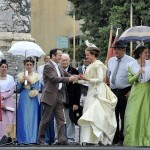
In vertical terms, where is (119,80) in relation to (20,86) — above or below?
above

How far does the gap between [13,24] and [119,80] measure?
491 centimetres

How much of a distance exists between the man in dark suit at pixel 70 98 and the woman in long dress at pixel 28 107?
54 cm

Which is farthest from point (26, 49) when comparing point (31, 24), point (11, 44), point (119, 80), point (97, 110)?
point (31, 24)

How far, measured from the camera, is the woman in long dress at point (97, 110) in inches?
389

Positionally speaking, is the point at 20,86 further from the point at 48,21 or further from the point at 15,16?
the point at 48,21

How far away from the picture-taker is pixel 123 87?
33.9 feet


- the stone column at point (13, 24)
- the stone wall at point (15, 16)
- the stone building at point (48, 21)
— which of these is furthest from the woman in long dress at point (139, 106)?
the stone building at point (48, 21)

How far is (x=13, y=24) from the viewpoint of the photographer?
1452cm

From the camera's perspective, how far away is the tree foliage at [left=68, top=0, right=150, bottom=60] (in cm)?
2444

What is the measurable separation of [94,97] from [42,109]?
1245 millimetres

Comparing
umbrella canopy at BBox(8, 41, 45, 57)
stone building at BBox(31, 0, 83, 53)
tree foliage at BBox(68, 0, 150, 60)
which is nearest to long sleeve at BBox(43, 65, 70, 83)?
umbrella canopy at BBox(8, 41, 45, 57)

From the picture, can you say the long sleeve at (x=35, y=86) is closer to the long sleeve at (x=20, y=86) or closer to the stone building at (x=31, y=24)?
the long sleeve at (x=20, y=86)

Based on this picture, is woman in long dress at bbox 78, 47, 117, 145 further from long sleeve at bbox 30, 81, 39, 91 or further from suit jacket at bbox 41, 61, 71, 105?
long sleeve at bbox 30, 81, 39, 91

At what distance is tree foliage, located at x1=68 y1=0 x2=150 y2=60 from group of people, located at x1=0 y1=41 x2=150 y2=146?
42.9 feet
